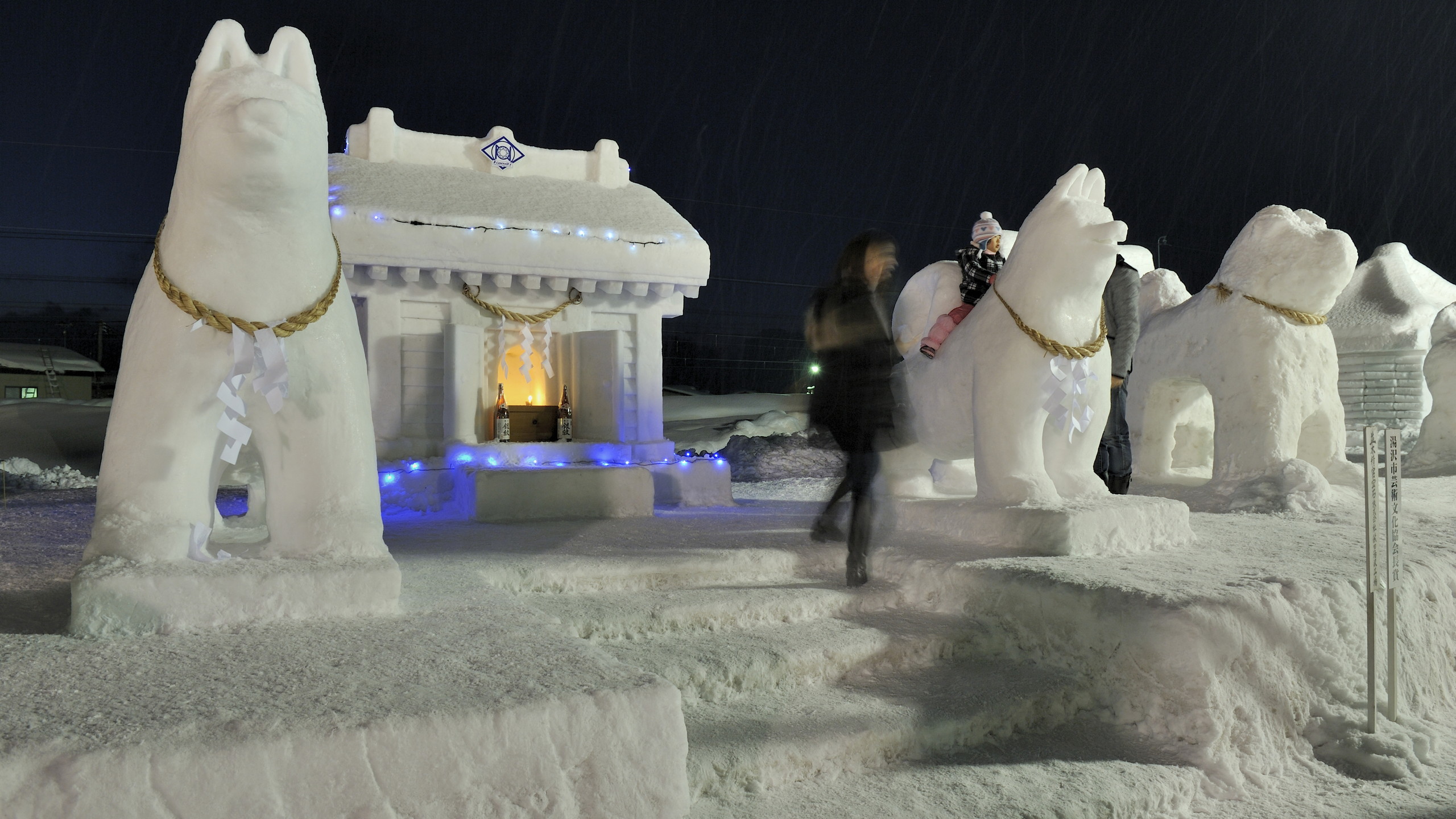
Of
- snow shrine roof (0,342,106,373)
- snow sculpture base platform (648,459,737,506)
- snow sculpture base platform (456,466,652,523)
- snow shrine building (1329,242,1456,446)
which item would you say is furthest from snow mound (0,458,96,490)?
snow shrine building (1329,242,1456,446)

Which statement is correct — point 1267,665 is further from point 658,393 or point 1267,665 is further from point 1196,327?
point 658,393

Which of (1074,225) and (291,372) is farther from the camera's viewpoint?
(1074,225)

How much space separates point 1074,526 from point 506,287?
412cm

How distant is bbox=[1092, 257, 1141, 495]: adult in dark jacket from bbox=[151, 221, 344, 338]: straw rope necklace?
4447mm

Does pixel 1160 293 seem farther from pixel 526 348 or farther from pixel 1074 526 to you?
pixel 526 348

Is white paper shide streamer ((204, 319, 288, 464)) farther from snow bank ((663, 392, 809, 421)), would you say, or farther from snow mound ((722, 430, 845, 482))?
snow bank ((663, 392, 809, 421))

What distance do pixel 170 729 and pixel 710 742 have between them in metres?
→ 1.27

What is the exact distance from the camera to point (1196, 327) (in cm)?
631

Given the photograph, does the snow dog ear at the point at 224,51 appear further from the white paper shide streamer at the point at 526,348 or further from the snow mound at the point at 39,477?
the snow mound at the point at 39,477

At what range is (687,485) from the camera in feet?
21.1

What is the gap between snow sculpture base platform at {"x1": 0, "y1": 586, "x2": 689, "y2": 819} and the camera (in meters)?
1.67

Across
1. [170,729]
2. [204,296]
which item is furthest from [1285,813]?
[204,296]

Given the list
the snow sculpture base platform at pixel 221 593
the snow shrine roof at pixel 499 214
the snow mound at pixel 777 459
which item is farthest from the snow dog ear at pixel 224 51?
the snow mound at pixel 777 459

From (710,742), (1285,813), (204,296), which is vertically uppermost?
(204,296)
